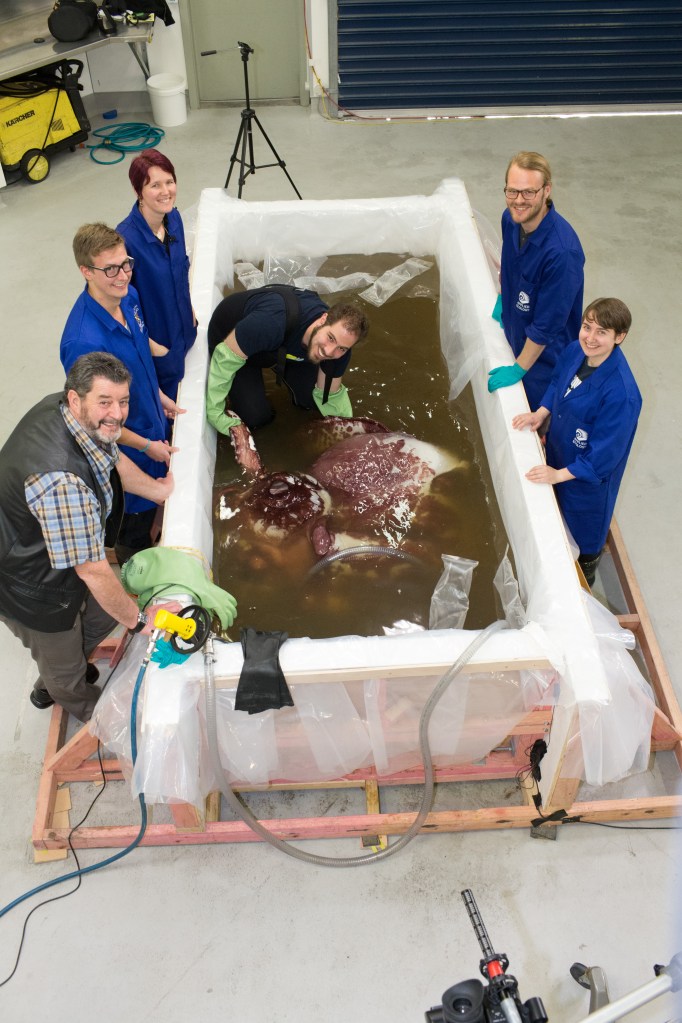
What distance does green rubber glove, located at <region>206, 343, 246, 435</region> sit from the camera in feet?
8.37

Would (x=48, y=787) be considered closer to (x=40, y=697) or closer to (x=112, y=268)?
(x=40, y=697)

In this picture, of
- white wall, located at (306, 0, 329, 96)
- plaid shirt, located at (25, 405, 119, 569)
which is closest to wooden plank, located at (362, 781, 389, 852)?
plaid shirt, located at (25, 405, 119, 569)

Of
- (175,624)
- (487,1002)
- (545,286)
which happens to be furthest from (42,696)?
(545,286)

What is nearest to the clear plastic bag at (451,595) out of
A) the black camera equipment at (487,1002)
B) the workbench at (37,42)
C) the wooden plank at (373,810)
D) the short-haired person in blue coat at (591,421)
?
the short-haired person in blue coat at (591,421)

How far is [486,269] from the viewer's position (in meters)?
3.00

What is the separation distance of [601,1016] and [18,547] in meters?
1.42

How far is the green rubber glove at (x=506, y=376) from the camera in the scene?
2.54m

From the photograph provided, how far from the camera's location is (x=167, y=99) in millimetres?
4969

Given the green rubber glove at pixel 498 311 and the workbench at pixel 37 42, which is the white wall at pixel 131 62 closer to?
the workbench at pixel 37 42

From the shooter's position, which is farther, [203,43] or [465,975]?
[203,43]

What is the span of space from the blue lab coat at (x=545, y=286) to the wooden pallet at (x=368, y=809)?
1.13 metres

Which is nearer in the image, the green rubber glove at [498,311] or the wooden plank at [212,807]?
the wooden plank at [212,807]

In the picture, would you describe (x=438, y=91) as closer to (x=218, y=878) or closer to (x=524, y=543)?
(x=524, y=543)

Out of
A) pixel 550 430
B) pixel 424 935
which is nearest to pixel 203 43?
pixel 550 430
